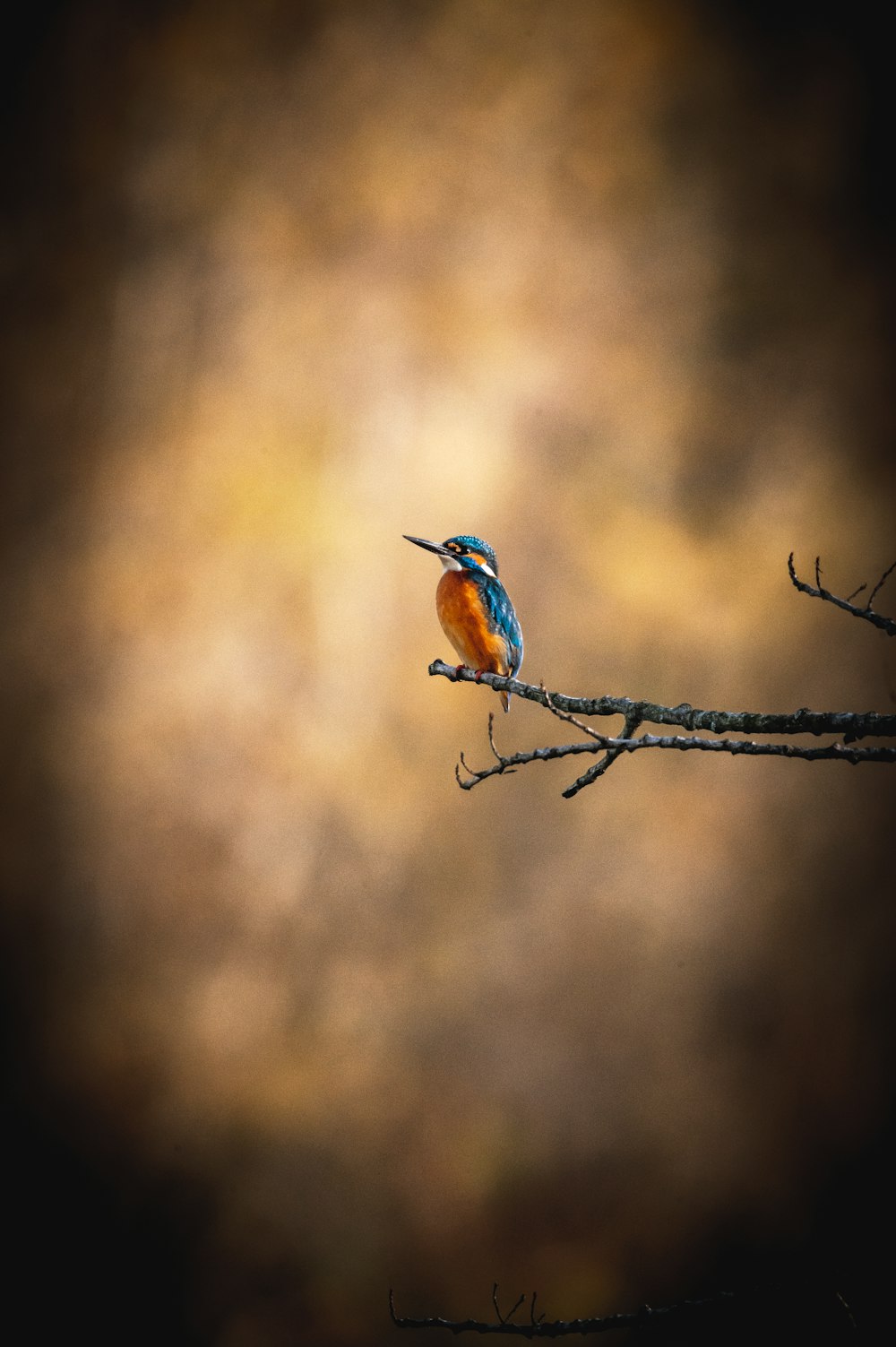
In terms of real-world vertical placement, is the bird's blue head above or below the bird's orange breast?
above

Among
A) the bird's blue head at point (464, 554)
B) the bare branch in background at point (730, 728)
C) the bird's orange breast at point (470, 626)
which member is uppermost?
Answer: the bird's blue head at point (464, 554)

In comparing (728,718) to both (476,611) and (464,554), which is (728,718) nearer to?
(476,611)

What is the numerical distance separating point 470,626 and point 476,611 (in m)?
0.06

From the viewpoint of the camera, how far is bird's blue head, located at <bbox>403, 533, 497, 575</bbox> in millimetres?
3178

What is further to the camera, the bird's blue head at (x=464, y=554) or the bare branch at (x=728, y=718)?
the bird's blue head at (x=464, y=554)

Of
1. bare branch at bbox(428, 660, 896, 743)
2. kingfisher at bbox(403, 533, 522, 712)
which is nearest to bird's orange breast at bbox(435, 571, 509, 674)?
kingfisher at bbox(403, 533, 522, 712)

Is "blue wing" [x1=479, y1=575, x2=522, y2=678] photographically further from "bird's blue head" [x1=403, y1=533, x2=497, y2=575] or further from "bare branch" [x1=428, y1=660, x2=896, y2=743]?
"bare branch" [x1=428, y1=660, x2=896, y2=743]

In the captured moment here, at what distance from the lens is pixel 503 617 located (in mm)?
3090

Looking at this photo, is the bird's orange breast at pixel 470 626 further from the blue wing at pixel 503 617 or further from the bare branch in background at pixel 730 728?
the bare branch in background at pixel 730 728

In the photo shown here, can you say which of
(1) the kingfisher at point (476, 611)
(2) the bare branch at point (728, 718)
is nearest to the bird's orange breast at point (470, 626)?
(1) the kingfisher at point (476, 611)

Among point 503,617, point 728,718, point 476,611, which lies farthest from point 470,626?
point 728,718

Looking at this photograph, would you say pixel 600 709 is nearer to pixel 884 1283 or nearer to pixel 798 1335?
pixel 798 1335

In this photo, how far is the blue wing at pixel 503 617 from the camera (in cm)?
305

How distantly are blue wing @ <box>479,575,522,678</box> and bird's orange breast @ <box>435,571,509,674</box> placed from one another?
0.03 metres
